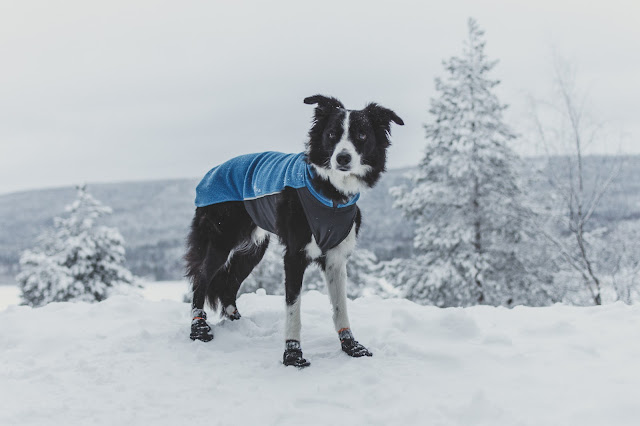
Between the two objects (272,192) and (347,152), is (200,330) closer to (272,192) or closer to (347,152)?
(272,192)

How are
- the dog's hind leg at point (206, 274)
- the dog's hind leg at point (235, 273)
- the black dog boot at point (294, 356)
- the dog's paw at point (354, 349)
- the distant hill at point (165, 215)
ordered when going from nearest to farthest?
the black dog boot at point (294, 356) < the dog's paw at point (354, 349) < the dog's hind leg at point (206, 274) < the dog's hind leg at point (235, 273) < the distant hill at point (165, 215)

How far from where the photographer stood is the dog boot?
17.6 ft

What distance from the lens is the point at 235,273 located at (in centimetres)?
568

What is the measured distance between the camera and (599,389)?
3338 mm

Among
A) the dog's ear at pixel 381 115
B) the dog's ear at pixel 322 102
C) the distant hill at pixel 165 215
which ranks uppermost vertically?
the dog's ear at pixel 322 102

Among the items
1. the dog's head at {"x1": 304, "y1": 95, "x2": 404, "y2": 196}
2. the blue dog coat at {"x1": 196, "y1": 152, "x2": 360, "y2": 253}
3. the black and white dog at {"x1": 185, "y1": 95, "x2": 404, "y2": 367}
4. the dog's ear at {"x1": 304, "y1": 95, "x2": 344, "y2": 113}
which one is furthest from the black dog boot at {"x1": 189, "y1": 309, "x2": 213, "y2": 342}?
the dog's ear at {"x1": 304, "y1": 95, "x2": 344, "y2": 113}

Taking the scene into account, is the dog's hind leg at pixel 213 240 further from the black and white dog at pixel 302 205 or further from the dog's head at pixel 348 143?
the dog's head at pixel 348 143

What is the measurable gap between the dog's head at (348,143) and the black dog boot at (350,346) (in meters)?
1.26

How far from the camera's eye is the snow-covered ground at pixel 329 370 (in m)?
3.22

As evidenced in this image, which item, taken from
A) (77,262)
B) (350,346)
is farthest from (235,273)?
(77,262)

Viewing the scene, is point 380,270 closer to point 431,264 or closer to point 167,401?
point 431,264

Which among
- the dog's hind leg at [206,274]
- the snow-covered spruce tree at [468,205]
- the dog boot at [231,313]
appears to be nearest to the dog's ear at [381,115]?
the dog's hind leg at [206,274]

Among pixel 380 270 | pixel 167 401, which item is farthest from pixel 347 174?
pixel 380 270

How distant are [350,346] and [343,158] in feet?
5.34
